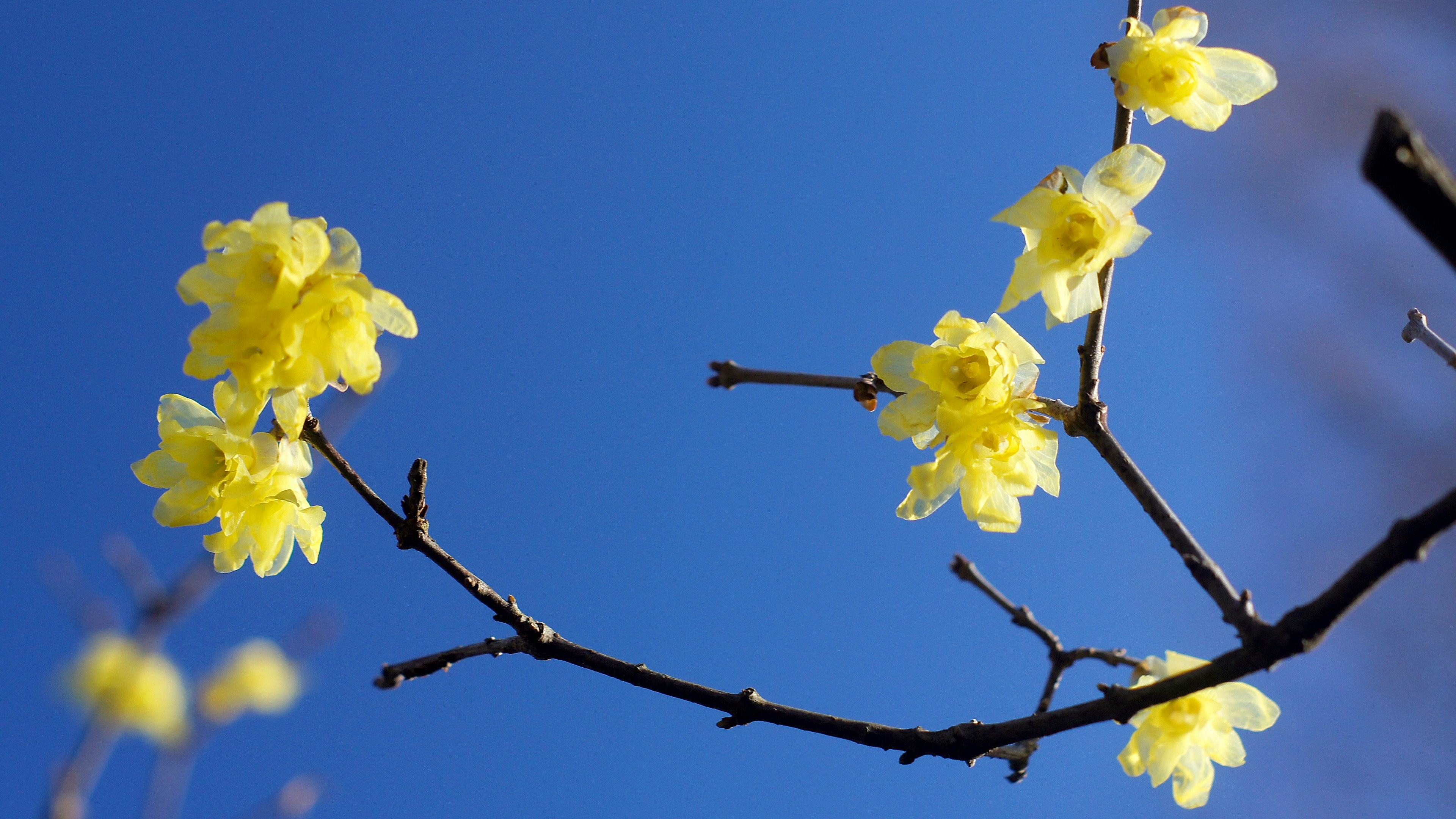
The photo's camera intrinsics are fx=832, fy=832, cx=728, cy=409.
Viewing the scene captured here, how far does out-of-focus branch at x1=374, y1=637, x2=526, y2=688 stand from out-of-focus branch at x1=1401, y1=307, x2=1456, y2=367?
142 cm

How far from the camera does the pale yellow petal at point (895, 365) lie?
4.17 ft

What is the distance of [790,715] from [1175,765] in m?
0.76

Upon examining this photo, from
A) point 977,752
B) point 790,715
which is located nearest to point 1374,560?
point 977,752

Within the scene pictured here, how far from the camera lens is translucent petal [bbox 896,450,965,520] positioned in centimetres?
123

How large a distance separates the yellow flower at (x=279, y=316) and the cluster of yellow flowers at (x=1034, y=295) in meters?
0.75

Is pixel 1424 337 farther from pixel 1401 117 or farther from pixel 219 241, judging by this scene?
pixel 219 241

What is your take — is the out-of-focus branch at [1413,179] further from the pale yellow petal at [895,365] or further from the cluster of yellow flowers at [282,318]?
the cluster of yellow flowers at [282,318]

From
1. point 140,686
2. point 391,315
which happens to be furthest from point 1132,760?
point 140,686

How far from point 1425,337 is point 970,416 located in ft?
2.67

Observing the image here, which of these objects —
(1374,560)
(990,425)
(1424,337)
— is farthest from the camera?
Answer: (1424,337)

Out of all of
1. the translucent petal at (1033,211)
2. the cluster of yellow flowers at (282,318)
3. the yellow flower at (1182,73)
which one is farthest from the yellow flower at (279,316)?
the yellow flower at (1182,73)

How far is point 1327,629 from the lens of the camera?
2.68 feet

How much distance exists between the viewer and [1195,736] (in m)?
1.39

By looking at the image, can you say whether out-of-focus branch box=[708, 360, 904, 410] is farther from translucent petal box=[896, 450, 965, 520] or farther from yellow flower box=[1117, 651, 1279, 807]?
yellow flower box=[1117, 651, 1279, 807]
